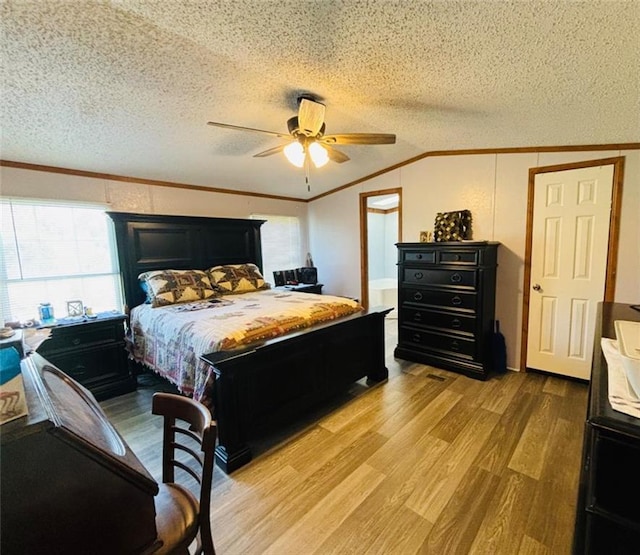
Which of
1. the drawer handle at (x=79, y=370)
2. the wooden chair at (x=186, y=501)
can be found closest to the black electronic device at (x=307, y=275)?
the drawer handle at (x=79, y=370)

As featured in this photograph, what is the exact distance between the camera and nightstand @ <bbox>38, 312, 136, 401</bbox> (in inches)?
105

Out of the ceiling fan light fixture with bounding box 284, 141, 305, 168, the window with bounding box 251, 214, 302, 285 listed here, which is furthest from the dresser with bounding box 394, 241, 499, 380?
the window with bounding box 251, 214, 302, 285

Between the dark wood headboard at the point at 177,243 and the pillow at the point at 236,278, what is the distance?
0.77ft

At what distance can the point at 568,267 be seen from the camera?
2.96m

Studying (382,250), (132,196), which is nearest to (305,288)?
(132,196)

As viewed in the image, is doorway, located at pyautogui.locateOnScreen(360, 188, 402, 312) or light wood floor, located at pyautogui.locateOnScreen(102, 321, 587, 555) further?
doorway, located at pyautogui.locateOnScreen(360, 188, 402, 312)

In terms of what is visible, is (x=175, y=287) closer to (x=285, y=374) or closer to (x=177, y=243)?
(x=177, y=243)

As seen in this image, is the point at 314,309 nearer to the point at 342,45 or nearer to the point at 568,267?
the point at 342,45

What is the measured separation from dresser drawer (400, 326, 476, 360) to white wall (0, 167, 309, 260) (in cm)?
273

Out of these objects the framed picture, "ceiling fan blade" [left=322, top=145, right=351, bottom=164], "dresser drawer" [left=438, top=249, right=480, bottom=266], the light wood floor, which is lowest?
the light wood floor

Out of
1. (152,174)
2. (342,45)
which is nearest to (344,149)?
(342,45)

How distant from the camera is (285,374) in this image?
89.2 inches

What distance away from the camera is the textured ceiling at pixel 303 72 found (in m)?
1.38

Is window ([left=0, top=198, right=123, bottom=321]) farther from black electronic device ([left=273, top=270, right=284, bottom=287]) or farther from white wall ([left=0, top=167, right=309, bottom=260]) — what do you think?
black electronic device ([left=273, top=270, right=284, bottom=287])
